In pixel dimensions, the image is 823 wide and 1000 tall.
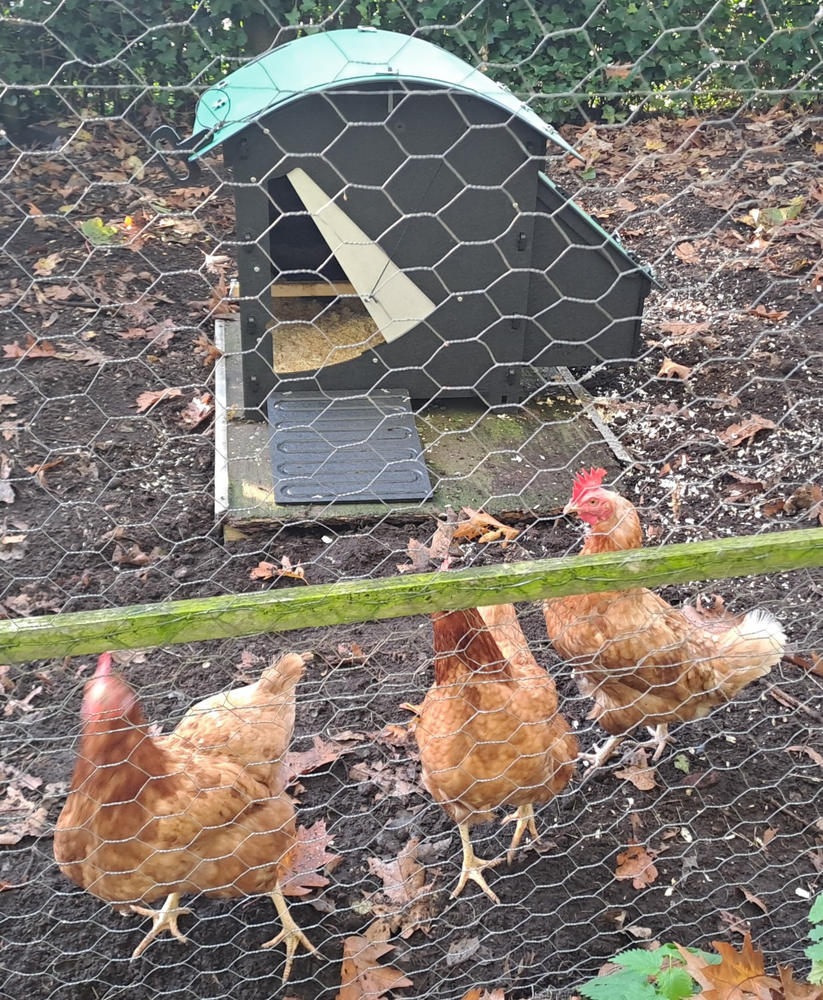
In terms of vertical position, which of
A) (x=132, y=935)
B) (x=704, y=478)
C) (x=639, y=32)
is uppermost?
(x=639, y=32)

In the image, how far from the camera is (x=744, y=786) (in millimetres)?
2596

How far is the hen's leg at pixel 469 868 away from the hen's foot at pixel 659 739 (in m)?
0.62

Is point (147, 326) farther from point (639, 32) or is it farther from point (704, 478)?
point (639, 32)

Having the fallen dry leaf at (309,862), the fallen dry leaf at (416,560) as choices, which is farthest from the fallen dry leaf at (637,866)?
the fallen dry leaf at (416,560)

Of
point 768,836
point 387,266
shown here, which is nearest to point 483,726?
point 768,836

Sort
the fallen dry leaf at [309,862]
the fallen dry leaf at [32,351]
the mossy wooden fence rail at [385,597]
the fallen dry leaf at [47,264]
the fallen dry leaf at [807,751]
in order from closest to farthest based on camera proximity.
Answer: the mossy wooden fence rail at [385,597] < the fallen dry leaf at [309,862] < the fallen dry leaf at [807,751] < the fallen dry leaf at [32,351] < the fallen dry leaf at [47,264]

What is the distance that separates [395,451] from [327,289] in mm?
1000

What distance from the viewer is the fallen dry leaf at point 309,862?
2.30 metres

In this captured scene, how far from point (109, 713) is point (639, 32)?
5.49 meters

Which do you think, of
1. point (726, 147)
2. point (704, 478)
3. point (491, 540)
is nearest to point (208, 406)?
point (491, 540)

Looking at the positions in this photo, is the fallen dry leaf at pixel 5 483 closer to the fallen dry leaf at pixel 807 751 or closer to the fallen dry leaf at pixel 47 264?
the fallen dry leaf at pixel 47 264

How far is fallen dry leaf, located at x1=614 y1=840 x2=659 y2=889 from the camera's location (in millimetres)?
2361

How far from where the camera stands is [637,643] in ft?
7.74

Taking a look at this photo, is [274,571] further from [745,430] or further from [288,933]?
[745,430]
